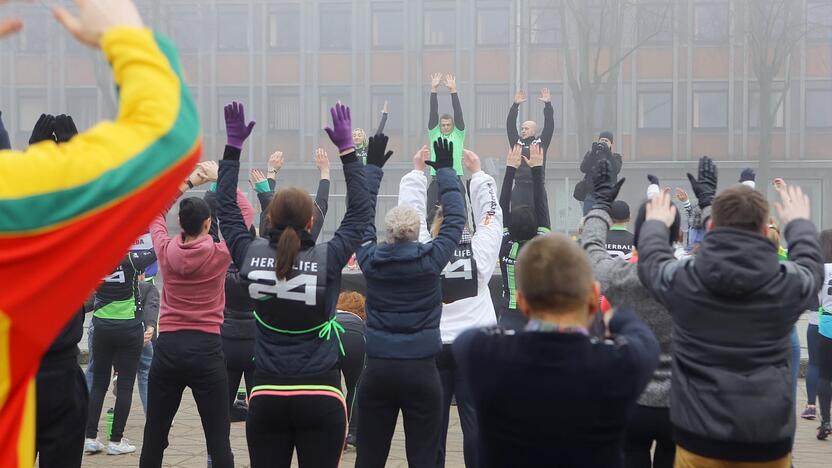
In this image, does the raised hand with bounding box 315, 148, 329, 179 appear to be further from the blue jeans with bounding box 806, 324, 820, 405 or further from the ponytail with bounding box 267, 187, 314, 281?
the blue jeans with bounding box 806, 324, 820, 405

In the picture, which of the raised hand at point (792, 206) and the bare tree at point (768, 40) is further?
the bare tree at point (768, 40)

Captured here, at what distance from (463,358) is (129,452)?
619cm

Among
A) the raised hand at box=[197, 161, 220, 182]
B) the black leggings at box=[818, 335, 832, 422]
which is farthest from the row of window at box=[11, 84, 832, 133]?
the raised hand at box=[197, 161, 220, 182]

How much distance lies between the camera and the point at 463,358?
330 centimetres

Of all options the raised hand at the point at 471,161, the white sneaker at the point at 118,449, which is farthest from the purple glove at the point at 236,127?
the white sneaker at the point at 118,449

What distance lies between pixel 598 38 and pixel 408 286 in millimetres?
37133

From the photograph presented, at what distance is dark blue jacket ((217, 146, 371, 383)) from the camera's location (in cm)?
532

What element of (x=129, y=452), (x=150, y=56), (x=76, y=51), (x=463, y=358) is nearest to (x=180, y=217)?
(x=129, y=452)

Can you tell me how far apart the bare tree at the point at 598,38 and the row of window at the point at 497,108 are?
2.57 metres

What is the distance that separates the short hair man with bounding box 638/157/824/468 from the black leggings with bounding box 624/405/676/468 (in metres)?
0.63

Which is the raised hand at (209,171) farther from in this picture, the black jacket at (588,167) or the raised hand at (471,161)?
the black jacket at (588,167)

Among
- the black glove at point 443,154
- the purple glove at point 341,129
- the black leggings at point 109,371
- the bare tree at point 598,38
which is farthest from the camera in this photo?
the bare tree at point 598,38

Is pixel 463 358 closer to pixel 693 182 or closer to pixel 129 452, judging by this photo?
pixel 693 182

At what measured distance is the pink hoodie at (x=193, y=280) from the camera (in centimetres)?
654
